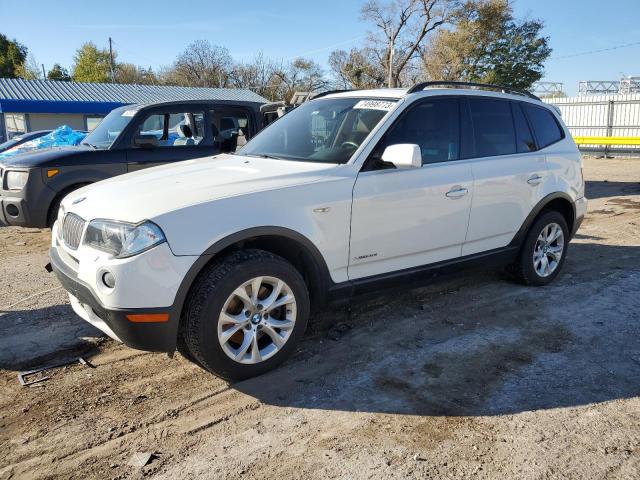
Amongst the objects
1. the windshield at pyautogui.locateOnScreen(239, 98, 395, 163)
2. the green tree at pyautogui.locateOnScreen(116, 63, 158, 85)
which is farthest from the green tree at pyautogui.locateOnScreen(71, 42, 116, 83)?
the windshield at pyautogui.locateOnScreen(239, 98, 395, 163)

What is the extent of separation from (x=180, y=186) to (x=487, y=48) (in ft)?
122

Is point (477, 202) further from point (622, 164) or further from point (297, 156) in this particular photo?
point (622, 164)

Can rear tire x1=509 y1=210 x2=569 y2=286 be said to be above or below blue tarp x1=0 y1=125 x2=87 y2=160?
below

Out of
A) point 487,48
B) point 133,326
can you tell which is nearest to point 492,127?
point 133,326

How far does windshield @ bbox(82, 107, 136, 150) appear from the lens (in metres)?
7.12

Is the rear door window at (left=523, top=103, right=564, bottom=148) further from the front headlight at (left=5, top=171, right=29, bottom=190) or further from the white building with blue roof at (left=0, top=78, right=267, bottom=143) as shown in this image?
the white building with blue roof at (left=0, top=78, right=267, bottom=143)

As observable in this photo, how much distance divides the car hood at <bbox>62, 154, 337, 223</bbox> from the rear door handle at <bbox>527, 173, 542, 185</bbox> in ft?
7.34

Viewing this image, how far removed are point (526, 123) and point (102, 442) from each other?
14.8 ft

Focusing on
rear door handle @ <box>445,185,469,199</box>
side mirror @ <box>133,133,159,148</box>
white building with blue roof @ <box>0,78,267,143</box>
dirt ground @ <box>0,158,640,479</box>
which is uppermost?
white building with blue roof @ <box>0,78,267,143</box>

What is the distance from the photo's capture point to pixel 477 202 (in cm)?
453

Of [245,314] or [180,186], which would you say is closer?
[245,314]

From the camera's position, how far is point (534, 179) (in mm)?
5047

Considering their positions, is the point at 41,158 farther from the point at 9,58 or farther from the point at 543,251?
the point at 9,58

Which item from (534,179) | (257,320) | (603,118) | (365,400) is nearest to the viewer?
(365,400)
